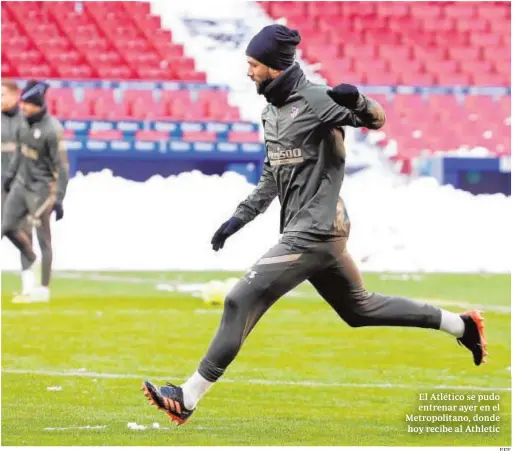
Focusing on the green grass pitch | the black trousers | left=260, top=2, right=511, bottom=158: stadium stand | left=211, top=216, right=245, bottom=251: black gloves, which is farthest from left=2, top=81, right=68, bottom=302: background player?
left=260, top=2, right=511, bottom=158: stadium stand

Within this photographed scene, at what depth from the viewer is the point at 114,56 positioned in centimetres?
2225

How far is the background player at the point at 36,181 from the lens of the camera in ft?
45.0

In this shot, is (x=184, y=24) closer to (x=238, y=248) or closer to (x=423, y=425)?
(x=238, y=248)

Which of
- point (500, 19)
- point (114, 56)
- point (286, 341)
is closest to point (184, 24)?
point (114, 56)

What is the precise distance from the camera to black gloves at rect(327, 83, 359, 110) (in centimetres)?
632

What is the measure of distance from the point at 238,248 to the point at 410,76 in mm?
5273

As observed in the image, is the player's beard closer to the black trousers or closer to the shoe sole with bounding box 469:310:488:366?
the black trousers

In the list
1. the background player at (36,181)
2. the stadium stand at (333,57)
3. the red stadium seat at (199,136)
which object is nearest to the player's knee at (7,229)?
the background player at (36,181)

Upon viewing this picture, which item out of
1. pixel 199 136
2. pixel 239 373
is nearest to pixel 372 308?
pixel 239 373

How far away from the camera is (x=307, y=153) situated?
22.1 feet

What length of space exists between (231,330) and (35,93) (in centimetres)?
755

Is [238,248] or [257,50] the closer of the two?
[257,50]

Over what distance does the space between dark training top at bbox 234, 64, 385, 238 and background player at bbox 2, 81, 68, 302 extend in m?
6.97

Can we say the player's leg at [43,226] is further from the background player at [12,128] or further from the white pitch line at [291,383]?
the white pitch line at [291,383]
